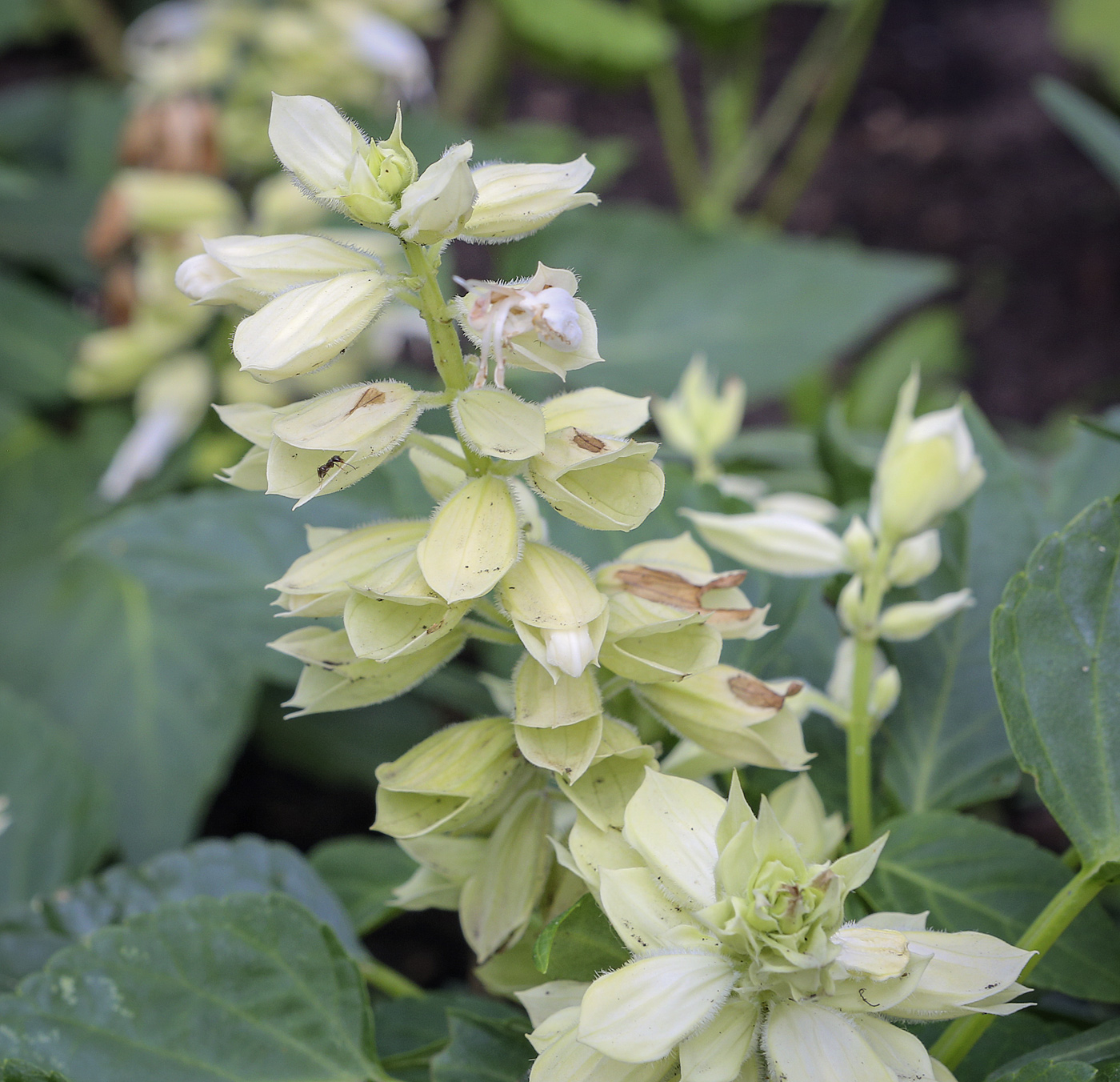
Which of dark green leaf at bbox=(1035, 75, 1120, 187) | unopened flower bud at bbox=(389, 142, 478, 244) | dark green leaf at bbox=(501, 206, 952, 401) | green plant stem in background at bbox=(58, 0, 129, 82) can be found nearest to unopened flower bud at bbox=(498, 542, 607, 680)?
unopened flower bud at bbox=(389, 142, 478, 244)

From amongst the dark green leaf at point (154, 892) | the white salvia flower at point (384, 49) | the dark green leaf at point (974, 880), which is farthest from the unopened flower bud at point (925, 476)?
the white salvia flower at point (384, 49)

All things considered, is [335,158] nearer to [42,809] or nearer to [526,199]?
[526,199]

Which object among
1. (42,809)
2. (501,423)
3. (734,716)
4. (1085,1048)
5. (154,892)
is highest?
(501,423)

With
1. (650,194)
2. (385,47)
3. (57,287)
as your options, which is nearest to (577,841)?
(385,47)

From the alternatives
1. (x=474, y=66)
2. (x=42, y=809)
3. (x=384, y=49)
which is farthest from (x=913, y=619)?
(x=474, y=66)

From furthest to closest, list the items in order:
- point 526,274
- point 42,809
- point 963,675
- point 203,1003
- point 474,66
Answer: point 474,66, point 526,274, point 42,809, point 963,675, point 203,1003

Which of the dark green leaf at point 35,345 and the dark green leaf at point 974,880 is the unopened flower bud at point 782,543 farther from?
the dark green leaf at point 35,345

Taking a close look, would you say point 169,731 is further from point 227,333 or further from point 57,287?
point 57,287

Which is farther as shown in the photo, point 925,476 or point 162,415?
point 162,415
